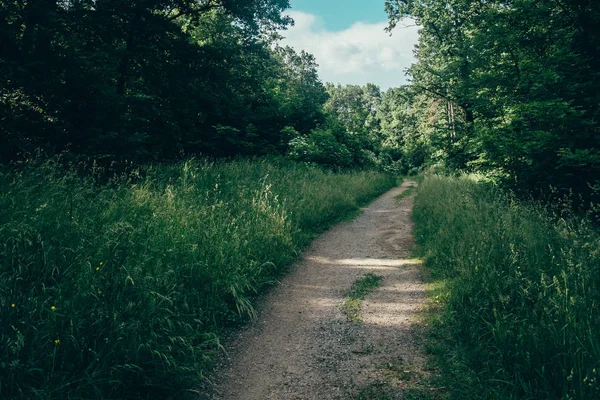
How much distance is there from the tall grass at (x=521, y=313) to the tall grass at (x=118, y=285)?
2631 mm

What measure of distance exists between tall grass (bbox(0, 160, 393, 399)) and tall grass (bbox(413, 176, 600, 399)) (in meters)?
2.63

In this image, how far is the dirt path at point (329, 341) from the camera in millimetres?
3170

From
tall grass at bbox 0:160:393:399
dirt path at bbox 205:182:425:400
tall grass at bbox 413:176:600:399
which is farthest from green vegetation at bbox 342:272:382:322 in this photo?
tall grass at bbox 0:160:393:399

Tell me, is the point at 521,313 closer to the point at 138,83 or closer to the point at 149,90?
the point at 149,90

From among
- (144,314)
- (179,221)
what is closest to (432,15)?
A: (179,221)

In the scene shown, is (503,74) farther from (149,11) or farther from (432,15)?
(432,15)

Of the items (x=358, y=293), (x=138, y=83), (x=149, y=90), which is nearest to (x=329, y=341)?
(x=358, y=293)

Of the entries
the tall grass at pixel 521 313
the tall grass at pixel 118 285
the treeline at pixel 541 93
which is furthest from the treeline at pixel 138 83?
the treeline at pixel 541 93

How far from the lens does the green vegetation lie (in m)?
4.63

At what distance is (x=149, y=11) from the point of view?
13266 millimetres

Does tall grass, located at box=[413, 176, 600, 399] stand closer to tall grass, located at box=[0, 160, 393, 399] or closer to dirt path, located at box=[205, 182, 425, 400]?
dirt path, located at box=[205, 182, 425, 400]

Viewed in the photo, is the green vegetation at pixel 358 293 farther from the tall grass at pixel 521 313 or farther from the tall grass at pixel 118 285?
the tall grass at pixel 118 285

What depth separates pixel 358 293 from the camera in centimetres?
528

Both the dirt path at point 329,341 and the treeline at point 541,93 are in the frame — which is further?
the treeline at point 541,93
